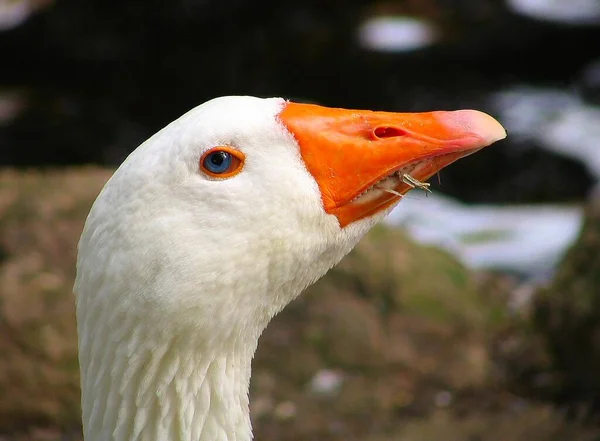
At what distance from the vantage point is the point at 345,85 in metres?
12.5

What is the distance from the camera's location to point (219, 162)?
264 cm

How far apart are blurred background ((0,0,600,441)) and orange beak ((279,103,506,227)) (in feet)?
2.12

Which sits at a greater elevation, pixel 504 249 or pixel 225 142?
pixel 225 142

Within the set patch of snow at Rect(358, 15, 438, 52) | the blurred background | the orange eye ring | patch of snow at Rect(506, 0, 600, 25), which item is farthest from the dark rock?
patch of snow at Rect(506, 0, 600, 25)

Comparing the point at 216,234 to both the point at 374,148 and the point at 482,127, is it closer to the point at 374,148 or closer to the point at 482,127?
the point at 374,148

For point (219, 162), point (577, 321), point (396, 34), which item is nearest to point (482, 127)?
point (219, 162)

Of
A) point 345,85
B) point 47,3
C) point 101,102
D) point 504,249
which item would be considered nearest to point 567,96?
point 345,85

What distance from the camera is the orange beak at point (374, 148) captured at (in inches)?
106

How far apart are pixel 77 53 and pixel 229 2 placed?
7.97ft

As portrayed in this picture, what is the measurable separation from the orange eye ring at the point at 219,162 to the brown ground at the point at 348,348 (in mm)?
3274

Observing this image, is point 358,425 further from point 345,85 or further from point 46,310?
point 345,85

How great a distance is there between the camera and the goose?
8.53 ft

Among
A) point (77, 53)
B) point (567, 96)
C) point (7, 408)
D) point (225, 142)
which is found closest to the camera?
point (225, 142)

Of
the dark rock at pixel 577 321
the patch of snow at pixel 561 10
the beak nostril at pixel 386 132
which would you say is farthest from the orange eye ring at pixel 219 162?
the patch of snow at pixel 561 10
